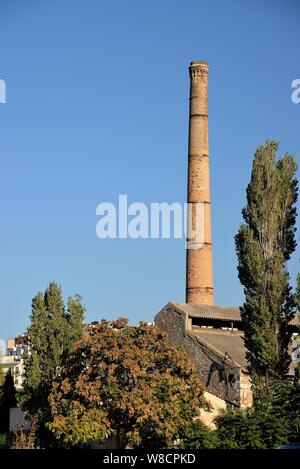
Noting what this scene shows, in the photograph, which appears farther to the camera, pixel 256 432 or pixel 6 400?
pixel 6 400

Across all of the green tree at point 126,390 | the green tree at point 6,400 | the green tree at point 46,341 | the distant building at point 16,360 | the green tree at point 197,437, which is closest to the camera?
the green tree at point 197,437

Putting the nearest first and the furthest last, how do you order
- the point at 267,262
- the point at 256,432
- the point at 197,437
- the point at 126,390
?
1. the point at 256,432
2. the point at 197,437
3. the point at 126,390
4. the point at 267,262

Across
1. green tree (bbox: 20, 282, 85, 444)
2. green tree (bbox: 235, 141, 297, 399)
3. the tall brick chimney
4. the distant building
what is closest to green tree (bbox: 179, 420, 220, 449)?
green tree (bbox: 235, 141, 297, 399)

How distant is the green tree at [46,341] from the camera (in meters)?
44.5

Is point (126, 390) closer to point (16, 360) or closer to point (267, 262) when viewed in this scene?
point (267, 262)

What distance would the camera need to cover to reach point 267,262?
123ft

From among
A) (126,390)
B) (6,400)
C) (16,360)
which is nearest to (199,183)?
(6,400)

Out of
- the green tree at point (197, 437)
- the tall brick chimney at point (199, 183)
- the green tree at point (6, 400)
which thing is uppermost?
the tall brick chimney at point (199, 183)

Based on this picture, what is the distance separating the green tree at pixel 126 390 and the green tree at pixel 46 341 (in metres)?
5.95

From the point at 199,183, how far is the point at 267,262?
56.6 ft

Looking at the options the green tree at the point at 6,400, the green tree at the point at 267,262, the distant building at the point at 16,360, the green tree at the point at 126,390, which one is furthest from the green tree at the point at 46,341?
the green tree at the point at 267,262

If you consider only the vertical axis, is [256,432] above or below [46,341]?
below

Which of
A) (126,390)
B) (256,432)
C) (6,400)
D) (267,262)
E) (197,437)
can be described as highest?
(267,262)

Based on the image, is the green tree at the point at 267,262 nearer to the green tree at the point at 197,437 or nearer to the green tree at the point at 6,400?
the green tree at the point at 197,437
